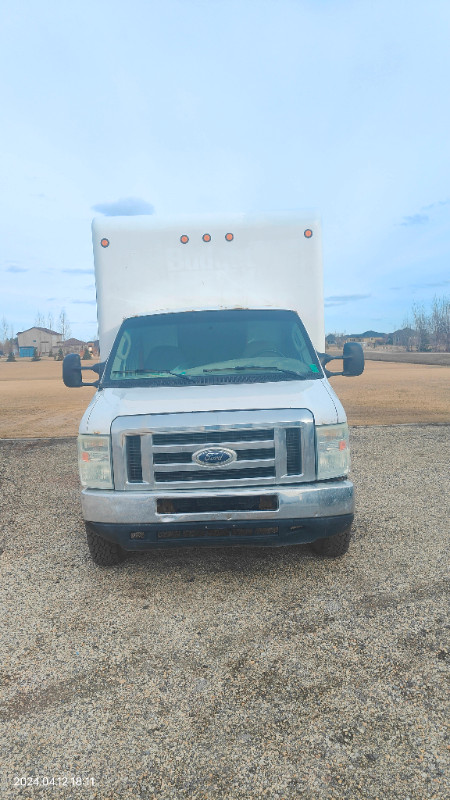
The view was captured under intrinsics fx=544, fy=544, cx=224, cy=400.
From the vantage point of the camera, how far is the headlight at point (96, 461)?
158 inches

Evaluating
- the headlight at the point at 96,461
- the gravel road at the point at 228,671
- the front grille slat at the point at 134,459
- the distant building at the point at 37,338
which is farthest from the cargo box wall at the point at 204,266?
the distant building at the point at 37,338

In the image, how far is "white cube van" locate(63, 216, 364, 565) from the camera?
393 centimetres

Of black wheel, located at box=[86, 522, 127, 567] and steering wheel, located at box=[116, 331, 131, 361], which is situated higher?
steering wheel, located at box=[116, 331, 131, 361]

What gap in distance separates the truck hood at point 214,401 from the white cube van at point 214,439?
0.4 inches

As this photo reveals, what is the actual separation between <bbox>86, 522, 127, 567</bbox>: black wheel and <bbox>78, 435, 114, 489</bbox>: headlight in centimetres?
51

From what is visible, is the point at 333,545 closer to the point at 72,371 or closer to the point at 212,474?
the point at 212,474

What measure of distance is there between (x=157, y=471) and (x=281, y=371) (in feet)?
4.57

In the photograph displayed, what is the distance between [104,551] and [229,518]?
47.9 inches

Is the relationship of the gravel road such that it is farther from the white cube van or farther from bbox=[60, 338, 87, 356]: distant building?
bbox=[60, 338, 87, 356]: distant building

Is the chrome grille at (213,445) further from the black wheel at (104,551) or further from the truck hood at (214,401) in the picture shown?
the black wheel at (104,551)

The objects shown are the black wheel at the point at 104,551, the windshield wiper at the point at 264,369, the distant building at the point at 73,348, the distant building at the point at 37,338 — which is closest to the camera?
the black wheel at the point at 104,551

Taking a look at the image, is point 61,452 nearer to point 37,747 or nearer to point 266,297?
point 266,297

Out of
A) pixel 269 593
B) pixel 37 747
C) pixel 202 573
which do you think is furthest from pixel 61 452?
pixel 37 747

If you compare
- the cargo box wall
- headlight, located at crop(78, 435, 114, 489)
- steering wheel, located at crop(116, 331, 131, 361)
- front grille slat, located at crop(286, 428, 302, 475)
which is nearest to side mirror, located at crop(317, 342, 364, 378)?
the cargo box wall
